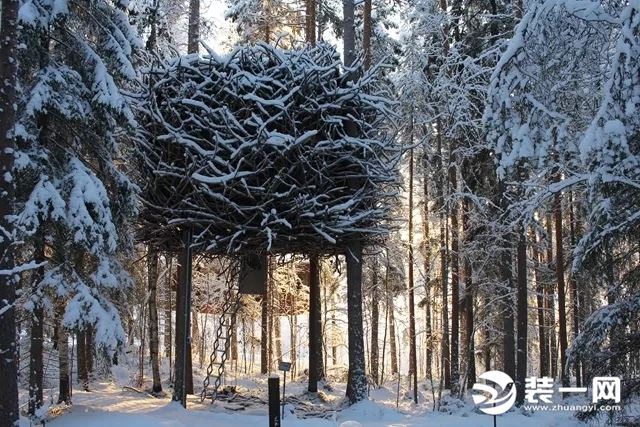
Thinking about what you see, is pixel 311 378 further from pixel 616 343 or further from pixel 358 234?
pixel 616 343

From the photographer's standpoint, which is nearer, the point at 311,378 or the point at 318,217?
the point at 318,217

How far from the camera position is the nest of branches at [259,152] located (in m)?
10.1

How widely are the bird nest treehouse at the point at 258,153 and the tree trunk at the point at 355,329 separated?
1.26 feet

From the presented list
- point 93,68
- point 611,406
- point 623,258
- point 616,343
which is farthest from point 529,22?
point 93,68

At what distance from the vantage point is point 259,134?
971 centimetres

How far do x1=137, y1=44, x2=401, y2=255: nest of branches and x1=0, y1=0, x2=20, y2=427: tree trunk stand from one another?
3.61 meters

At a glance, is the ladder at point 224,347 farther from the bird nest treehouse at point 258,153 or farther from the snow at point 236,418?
the bird nest treehouse at point 258,153

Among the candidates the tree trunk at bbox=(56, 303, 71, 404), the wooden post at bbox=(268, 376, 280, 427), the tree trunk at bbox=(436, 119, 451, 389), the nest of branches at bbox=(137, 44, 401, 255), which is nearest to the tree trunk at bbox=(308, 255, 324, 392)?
the nest of branches at bbox=(137, 44, 401, 255)

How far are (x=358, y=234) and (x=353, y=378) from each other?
2.71 m

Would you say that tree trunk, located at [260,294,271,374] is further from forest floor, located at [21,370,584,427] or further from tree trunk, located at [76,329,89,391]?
forest floor, located at [21,370,584,427]

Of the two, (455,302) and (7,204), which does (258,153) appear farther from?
(455,302)

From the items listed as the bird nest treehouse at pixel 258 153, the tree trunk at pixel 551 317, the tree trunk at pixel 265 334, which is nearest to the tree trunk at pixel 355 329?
the bird nest treehouse at pixel 258 153

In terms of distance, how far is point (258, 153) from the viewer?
10.1 meters

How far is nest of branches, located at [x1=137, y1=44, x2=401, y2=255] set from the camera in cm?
1010
